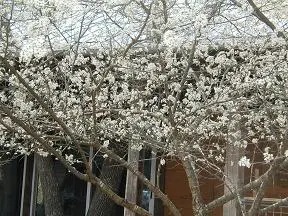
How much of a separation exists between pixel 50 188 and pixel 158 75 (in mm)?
4520

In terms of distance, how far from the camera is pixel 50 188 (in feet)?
31.9

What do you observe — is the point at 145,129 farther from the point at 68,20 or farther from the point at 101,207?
the point at 101,207

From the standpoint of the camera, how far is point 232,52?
5656mm

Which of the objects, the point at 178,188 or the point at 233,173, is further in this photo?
the point at 178,188

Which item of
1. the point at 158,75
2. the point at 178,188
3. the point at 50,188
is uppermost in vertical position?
the point at 158,75

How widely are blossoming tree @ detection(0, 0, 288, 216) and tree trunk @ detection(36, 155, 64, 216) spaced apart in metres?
3.14

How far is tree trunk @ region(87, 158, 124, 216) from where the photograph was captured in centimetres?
923

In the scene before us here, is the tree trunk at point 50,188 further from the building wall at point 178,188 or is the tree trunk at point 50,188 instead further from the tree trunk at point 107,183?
the building wall at point 178,188

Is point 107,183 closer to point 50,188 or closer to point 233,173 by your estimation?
point 50,188

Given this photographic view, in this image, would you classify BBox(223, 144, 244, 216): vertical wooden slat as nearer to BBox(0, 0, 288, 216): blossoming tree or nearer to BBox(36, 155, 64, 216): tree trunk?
BBox(0, 0, 288, 216): blossoming tree

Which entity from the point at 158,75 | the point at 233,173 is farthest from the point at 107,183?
the point at 158,75

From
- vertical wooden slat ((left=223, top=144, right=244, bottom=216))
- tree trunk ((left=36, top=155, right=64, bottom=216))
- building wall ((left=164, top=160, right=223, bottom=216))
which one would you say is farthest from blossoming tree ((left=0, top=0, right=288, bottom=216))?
building wall ((left=164, top=160, right=223, bottom=216))

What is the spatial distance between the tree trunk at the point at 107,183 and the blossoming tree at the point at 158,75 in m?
2.90

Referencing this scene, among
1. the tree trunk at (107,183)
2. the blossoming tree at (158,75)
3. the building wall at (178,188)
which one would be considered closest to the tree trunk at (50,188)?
the tree trunk at (107,183)
